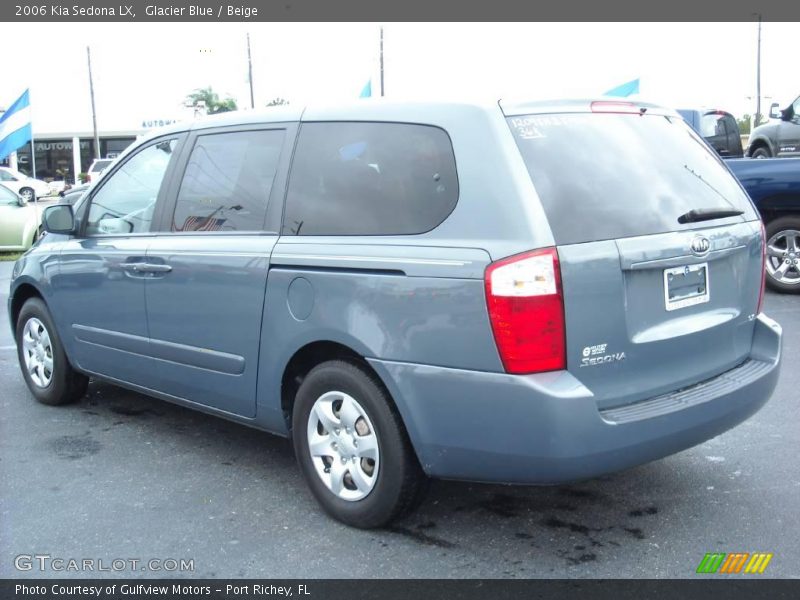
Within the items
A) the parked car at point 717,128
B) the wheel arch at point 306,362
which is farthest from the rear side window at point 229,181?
the parked car at point 717,128

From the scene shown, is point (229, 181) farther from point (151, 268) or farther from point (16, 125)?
point (16, 125)

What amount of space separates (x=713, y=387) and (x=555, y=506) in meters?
0.91

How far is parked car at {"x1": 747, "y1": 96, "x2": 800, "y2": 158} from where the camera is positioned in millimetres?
14398

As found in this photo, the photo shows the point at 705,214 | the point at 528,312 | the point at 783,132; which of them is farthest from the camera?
the point at 783,132

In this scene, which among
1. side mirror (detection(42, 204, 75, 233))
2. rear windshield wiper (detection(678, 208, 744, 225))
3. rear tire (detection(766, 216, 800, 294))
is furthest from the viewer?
rear tire (detection(766, 216, 800, 294))

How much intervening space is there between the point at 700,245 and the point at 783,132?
12512mm

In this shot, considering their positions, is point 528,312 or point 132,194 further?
point 132,194

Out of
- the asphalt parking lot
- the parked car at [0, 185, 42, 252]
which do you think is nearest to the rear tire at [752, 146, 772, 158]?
the asphalt parking lot

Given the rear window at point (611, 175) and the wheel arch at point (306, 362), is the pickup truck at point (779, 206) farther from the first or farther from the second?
the wheel arch at point (306, 362)

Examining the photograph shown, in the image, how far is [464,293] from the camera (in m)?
3.20

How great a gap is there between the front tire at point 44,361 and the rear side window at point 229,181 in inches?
61.5

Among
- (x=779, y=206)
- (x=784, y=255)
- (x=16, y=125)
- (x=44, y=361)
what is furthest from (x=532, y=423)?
→ (x=16, y=125)

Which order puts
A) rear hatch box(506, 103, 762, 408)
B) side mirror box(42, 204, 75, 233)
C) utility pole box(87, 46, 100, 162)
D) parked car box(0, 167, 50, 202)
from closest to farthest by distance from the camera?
rear hatch box(506, 103, 762, 408) → side mirror box(42, 204, 75, 233) → parked car box(0, 167, 50, 202) → utility pole box(87, 46, 100, 162)

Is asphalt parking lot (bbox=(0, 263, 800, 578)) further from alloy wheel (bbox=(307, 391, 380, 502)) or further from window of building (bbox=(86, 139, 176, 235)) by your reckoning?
window of building (bbox=(86, 139, 176, 235))
